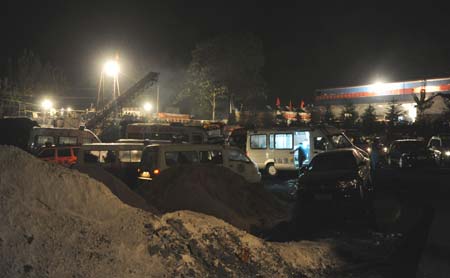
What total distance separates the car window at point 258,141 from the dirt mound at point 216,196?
1073 centimetres

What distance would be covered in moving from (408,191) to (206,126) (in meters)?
23.8

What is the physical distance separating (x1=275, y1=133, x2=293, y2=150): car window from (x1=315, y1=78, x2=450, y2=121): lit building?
997 inches

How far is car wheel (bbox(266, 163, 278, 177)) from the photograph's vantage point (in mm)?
21859

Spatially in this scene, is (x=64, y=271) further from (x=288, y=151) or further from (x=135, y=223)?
(x=288, y=151)

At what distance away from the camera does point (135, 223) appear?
18.7ft

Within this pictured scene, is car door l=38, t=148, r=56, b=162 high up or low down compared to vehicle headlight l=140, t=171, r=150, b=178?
up

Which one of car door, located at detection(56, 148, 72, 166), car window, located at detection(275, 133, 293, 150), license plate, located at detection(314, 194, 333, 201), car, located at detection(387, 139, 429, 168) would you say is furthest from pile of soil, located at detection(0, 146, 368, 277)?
car, located at detection(387, 139, 429, 168)

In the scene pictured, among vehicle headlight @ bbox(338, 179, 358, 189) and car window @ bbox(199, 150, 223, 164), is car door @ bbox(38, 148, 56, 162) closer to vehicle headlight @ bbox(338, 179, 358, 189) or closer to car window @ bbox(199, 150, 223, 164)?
car window @ bbox(199, 150, 223, 164)

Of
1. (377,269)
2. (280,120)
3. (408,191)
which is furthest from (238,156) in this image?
(280,120)

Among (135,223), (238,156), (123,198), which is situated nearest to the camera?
(135,223)

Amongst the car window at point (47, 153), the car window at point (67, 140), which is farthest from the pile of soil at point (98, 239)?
the car window at point (67, 140)

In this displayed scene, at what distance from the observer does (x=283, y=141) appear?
21.5 meters

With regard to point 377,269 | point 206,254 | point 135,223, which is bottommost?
point 377,269

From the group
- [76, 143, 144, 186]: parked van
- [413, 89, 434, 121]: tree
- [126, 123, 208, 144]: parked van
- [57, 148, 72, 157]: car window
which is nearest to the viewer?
[76, 143, 144, 186]: parked van
